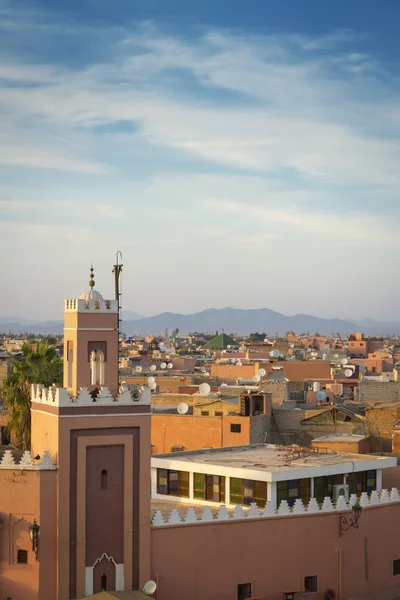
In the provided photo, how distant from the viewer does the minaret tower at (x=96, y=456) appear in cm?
2081

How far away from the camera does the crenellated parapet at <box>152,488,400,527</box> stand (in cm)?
2228

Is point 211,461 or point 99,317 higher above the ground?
point 99,317

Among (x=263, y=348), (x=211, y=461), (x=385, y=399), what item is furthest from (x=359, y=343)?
(x=211, y=461)

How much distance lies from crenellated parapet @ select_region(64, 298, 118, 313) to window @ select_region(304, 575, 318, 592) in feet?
25.5

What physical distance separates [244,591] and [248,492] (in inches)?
101

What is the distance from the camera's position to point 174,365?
8112cm

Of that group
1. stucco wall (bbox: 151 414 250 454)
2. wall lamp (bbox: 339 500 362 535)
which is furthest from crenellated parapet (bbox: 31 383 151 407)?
stucco wall (bbox: 151 414 250 454)

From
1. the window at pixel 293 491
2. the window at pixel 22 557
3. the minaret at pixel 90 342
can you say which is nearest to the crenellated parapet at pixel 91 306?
the minaret at pixel 90 342

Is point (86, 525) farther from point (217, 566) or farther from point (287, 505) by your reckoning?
point (287, 505)

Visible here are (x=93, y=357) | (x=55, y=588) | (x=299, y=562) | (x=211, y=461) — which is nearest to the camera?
(x=55, y=588)

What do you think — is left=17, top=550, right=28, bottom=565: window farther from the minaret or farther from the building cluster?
the minaret

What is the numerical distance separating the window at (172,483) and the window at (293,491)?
8.69ft

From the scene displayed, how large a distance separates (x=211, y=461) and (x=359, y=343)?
3731 inches

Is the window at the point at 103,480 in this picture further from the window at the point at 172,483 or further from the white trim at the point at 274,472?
the window at the point at 172,483
